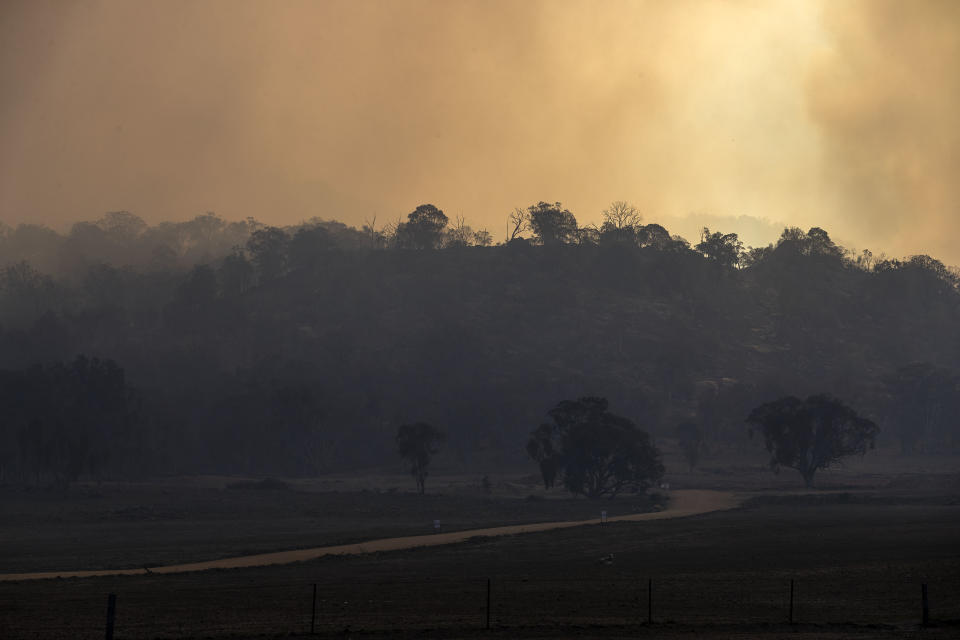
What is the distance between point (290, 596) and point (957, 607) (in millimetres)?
24353

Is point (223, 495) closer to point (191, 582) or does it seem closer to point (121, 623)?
point (191, 582)

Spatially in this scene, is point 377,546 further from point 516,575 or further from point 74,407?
point 74,407

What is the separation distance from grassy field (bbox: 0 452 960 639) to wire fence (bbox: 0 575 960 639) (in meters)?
0.12

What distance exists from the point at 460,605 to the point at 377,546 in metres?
30.7

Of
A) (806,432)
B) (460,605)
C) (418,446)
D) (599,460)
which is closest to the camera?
(460,605)

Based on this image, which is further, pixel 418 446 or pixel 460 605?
pixel 418 446

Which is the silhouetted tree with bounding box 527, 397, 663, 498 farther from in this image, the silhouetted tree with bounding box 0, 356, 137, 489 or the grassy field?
the silhouetted tree with bounding box 0, 356, 137, 489

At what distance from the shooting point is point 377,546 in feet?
225

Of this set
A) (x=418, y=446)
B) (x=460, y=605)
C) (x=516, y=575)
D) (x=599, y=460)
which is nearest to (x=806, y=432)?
(x=599, y=460)

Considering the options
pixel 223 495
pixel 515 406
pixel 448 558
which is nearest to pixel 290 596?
pixel 448 558

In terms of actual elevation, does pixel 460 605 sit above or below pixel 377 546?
above

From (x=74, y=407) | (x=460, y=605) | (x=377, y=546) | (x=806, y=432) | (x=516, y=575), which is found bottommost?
(x=377, y=546)

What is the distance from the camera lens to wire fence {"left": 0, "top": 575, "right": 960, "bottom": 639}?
34.0m

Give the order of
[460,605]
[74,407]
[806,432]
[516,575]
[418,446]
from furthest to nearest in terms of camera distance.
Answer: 1. [74,407]
2. [418,446]
3. [806,432]
4. [516,575]
5. [460,605]
